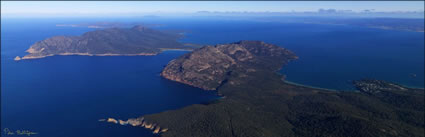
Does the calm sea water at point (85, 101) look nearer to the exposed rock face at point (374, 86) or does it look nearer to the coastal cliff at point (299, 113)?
the coastal cliff at point (299, 113)

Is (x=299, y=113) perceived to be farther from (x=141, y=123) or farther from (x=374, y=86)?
(x=374, y=86)

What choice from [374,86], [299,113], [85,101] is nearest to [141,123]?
[85,101]

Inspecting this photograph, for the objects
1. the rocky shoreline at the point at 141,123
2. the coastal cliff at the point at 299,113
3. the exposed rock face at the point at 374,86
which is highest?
the exposed rock face at the point at 374,86

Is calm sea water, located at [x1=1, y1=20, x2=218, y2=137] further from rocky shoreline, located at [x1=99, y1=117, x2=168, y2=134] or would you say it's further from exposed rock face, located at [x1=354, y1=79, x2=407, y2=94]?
exposed rock face, located at [x1=354, y1=79, x2=407, y2=94]

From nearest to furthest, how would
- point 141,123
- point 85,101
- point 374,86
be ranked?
1. point 141,123
2. point 85,101
3. point 374,86

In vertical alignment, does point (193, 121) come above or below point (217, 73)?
below

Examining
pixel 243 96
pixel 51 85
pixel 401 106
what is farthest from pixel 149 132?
pixel 401 106

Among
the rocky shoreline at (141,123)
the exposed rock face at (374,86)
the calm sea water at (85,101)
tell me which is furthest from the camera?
the exposed rock face at (374,86)

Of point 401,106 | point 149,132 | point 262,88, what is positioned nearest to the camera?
point 149,132

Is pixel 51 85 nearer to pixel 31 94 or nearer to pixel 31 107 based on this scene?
pixel 31 94

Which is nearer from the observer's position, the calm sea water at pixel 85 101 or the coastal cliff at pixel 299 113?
the coastal cliff at pixel 299 113

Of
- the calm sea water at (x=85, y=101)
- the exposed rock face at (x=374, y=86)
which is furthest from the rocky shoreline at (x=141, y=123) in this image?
the exposed rock face at (x=374, y=86)
